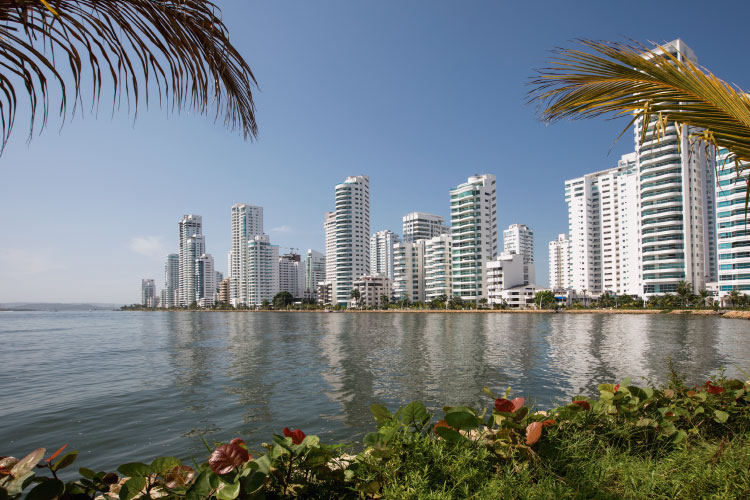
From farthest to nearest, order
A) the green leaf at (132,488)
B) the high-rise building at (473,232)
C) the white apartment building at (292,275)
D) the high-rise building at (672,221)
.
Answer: the white apartment building at (292,275)
the high-rise building at (473,232)
the high-rise building at (672,221)
the green leaf at (132,488)

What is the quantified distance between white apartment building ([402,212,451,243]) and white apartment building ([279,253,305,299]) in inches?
2040

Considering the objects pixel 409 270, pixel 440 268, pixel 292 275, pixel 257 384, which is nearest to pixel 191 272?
pixel 292 275

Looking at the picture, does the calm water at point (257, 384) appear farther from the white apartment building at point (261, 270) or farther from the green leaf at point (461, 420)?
the white apartment building at point (261, 270)

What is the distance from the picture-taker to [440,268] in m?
113

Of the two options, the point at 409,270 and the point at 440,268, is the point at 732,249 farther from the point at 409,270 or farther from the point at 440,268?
the point at 409,270

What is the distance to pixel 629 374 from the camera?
14.7 m

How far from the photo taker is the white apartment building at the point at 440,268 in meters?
112

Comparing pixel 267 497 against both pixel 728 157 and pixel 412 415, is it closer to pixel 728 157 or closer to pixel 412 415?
pixel 412 415

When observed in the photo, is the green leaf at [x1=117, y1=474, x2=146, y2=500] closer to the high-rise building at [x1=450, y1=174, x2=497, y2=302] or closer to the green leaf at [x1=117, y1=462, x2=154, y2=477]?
the green leaf at [x1=117, y1=462, x2=154, y2=477]

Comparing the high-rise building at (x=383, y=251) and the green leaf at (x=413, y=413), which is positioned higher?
the high-rise building at (x=383, y=251)

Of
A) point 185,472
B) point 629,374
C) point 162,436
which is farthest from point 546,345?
point 185,472

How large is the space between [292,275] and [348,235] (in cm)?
5219

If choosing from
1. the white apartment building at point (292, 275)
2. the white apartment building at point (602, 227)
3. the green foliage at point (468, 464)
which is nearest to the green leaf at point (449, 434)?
the green foliage at point (468, 464)

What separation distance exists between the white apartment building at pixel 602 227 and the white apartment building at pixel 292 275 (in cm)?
10989
